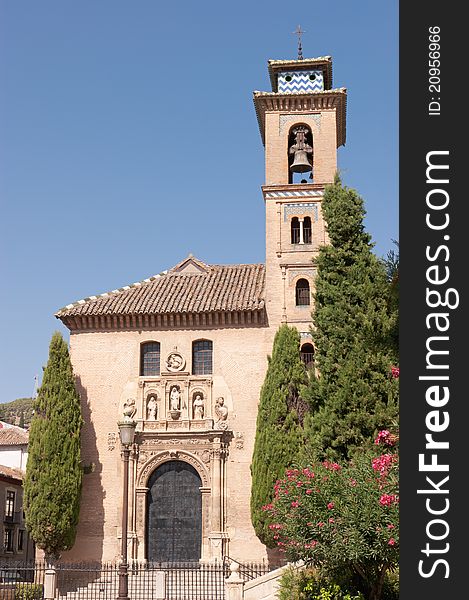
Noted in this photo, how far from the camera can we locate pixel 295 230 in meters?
31.6

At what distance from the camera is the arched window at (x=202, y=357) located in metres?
30.7

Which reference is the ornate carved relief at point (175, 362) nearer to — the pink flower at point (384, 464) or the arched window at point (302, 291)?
the arched window at point (302, 291)

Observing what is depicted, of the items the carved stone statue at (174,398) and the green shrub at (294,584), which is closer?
the green shrub at (294,584)

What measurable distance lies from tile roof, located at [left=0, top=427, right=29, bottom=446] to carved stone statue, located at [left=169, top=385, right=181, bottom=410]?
1720 centimetres

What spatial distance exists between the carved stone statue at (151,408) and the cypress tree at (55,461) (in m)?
2.33

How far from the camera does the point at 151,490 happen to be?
97.6 feet

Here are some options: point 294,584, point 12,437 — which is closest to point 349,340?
point 294,584

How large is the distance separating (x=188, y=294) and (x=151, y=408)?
4412 millimetres

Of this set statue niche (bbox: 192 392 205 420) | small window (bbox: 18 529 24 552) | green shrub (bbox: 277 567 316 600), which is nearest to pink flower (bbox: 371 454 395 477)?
green shrub (bbox: 277 567 316 600)

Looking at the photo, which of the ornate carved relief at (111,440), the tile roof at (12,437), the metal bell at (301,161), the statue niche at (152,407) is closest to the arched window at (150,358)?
the statue niche at (152,407)

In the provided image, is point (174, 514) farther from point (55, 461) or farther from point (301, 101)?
point (301, 101)

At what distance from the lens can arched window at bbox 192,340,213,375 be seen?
30734mm

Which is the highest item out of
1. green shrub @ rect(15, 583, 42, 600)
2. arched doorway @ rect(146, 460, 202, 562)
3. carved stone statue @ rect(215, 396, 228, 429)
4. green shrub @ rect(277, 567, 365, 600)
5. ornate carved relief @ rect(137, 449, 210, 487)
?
carved stone statue @ rect(215, 396, 228, 429)

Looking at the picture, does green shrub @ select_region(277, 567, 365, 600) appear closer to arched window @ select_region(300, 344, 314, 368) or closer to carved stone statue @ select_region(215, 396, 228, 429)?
carved stone statue @ select_region(215, 396, 228, 429)
